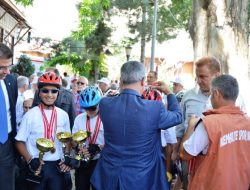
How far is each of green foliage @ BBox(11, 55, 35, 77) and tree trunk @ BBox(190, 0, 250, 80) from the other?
16.0m

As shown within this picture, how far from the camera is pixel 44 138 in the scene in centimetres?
424

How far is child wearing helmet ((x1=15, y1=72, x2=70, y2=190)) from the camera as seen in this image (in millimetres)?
4328

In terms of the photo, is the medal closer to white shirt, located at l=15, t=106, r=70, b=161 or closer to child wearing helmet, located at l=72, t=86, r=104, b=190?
white shirt, located at l=15, t=106, r=70, b=161

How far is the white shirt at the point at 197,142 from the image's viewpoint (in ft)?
11.6

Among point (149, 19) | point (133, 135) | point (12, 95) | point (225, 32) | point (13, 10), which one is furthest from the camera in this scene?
point (149, 19)

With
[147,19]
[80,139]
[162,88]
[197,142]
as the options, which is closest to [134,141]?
[197,142]

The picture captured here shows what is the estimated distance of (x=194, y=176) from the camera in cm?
372

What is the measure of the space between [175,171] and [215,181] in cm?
88

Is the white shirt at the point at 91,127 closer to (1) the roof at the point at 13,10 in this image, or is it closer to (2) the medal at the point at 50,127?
(2) the medal at the point at 50,127

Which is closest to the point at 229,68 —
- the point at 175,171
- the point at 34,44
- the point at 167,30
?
the point at 175,171

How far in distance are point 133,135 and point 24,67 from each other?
1800 cm

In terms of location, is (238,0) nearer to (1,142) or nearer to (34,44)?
(1,142)

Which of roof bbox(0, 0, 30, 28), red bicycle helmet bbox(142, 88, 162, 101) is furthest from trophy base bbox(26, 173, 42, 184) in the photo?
roof bbox(0, 0, 30, 28)

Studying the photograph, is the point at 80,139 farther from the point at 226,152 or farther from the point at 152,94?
the point at 226,152
